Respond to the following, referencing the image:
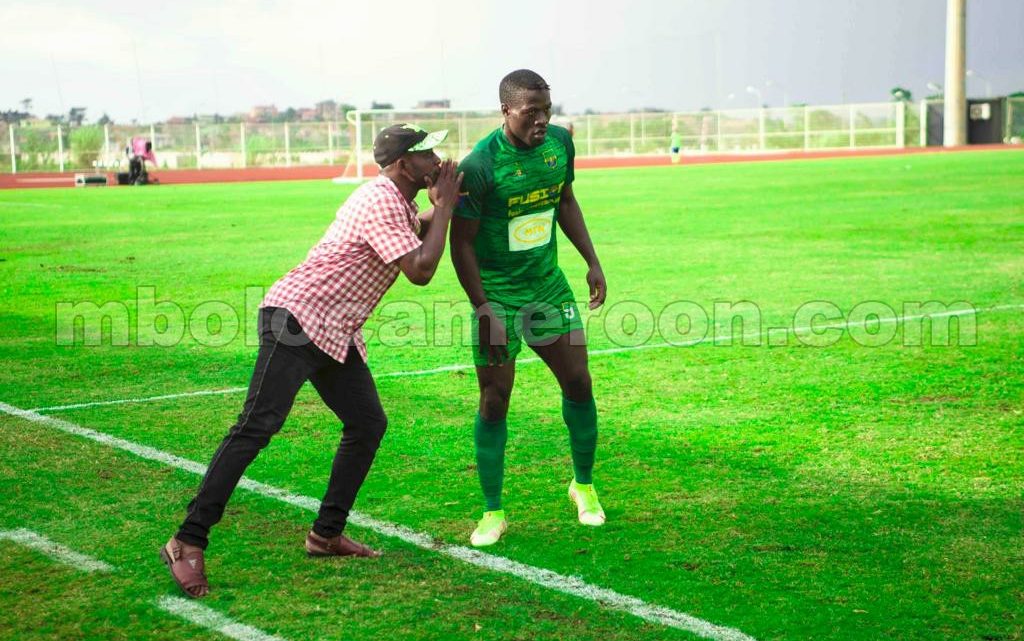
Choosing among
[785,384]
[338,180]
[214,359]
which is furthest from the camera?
[338,180]

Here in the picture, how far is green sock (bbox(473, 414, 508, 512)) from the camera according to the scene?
5.78 meters

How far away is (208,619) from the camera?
4.73 metres

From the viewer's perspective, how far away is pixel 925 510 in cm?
600

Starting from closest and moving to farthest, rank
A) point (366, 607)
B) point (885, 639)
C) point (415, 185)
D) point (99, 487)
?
point (885, 639) < point (366, 607) < point (415, 185) < point (99, 487)

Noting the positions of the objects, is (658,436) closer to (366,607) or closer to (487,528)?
(487,528)

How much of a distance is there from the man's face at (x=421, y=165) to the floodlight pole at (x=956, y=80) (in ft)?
207

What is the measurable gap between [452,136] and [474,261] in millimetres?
45183

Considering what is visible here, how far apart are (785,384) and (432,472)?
320 centimetres

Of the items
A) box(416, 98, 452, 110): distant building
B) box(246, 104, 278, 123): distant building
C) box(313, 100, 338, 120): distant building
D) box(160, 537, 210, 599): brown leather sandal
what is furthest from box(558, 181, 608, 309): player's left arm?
box(313, 100, 338, 120): distant building

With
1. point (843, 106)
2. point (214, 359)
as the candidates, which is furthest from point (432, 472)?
point (843, 106)

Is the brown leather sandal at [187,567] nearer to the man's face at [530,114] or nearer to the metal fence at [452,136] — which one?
the man's face at [530,114]

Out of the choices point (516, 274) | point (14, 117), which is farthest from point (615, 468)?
point (14, 117)

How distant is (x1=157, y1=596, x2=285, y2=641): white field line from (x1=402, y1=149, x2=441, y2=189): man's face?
187 centimetres

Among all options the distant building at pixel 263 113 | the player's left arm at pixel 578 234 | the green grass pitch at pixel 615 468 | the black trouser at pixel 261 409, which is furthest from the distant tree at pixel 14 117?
the black trouser at pixel 261 409
